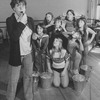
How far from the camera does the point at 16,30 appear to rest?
1.63m

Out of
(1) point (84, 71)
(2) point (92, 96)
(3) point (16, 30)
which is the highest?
(3) point (16, 30)

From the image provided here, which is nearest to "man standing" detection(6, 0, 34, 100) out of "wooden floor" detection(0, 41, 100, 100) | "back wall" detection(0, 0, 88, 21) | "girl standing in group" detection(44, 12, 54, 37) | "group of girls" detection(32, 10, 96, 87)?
"wooden floor" detection(0, 41, 100, 100)

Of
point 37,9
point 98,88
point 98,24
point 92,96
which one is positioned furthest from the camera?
point 37,9

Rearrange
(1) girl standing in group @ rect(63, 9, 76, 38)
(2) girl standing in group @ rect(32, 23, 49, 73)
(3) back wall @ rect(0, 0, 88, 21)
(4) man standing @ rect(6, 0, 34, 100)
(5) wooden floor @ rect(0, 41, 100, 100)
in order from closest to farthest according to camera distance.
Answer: (4) man standing @ rect(6, 0, 34, 100) → (5) wooden floor @ rect(0, 41, 100, 100) → (2) girl standing in group @ rect(32, 23, 49, 73) → (1) girl standing in group @ rect(63, 9, 76, 38) → (3) back wall @ rect(0, 0, 88, 21)

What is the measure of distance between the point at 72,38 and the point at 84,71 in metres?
0.57

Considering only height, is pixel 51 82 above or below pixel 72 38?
below

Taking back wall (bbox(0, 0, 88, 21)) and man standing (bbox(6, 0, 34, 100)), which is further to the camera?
back wall (bbox(0, 0, 88, 21))

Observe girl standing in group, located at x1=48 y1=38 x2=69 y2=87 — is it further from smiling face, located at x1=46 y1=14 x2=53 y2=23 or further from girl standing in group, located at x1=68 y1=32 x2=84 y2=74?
smiling face, located at x1=46 y1=14 x2=53 y2=23

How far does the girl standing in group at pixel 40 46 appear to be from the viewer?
2.49 metres

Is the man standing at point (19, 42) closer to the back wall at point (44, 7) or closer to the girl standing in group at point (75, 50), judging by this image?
the girl standing in group at point (75, 50)

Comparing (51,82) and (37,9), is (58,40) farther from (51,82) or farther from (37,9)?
(37,9)

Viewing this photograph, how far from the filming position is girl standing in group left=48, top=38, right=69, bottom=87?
2393 mm

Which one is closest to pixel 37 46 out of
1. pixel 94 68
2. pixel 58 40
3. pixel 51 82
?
pixel 58 40

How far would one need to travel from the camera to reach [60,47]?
7.99 ft
